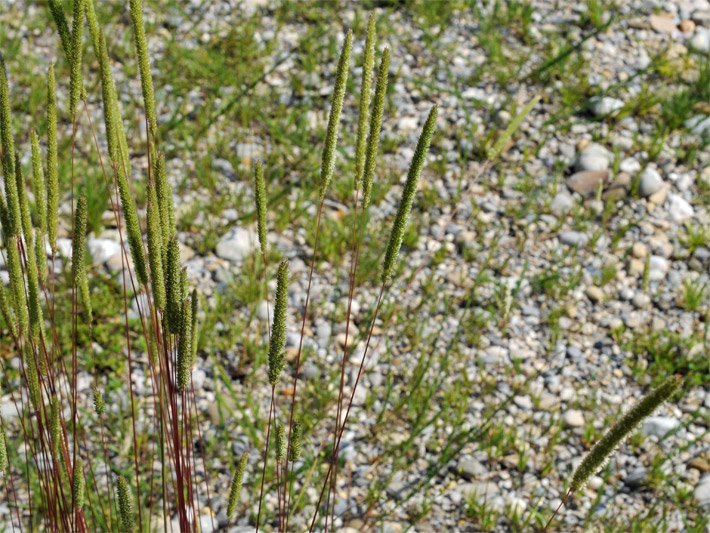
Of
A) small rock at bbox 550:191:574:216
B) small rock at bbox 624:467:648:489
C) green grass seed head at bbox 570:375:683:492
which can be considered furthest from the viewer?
small rock at bbox 550:191:574:216

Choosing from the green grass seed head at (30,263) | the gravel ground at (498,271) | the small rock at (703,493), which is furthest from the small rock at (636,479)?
the green grass seed head at (30,263)

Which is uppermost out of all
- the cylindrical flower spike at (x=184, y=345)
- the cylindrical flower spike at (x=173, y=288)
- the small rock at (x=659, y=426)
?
the small rock at (x=659, y=426)

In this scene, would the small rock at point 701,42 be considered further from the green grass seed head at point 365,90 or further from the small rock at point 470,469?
the green grass seed head at point 365,90

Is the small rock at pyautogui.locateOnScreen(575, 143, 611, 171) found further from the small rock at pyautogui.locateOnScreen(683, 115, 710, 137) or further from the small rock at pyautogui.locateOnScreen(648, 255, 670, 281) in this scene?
the small rock at pyautogui.locateOnScreen(648, 255, 670, 281)

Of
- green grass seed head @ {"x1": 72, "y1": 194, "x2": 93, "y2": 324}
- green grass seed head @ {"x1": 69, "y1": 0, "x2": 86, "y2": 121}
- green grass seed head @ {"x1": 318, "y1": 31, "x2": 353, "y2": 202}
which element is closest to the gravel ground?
green grass seed head @ {"x1": 318, "y1": 31, "x2": 353, "y2": 202}

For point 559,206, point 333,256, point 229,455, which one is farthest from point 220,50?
point 229,455

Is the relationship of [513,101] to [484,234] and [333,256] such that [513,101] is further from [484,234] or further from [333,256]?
[333,256]

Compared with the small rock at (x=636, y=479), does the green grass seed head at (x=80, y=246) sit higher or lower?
lower
